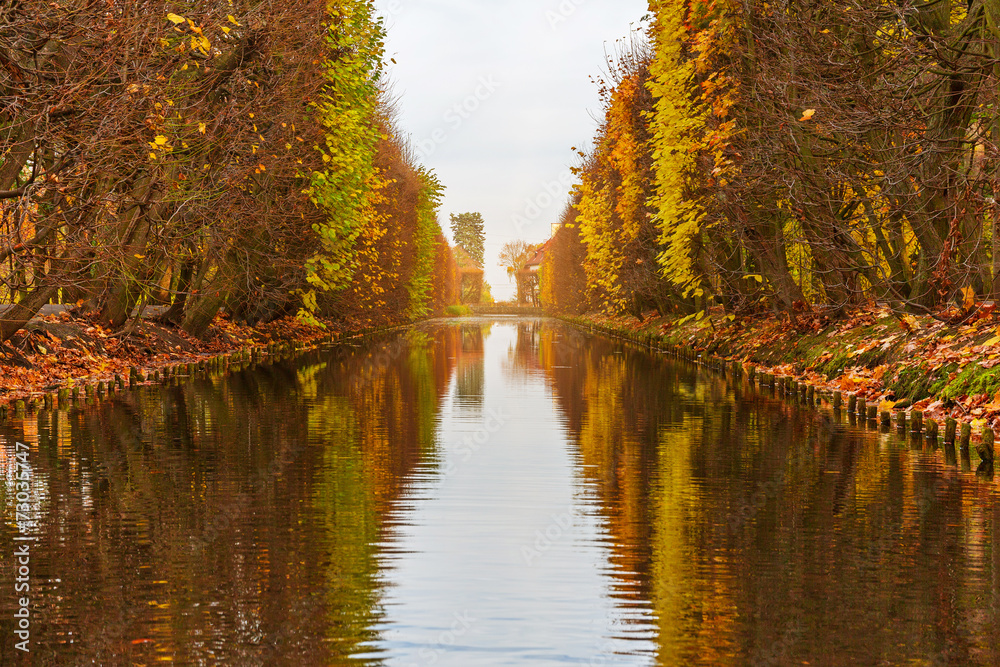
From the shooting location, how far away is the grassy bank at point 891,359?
45.5 ft

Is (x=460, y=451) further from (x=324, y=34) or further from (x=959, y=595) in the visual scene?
(x=324, y=34)

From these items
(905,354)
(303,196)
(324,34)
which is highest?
(324,34)

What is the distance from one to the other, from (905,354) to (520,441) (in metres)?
7.68

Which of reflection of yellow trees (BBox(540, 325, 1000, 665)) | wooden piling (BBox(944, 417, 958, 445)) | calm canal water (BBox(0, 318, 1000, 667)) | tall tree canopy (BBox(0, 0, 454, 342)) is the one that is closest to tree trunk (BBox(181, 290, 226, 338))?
tall tree canopy (BBox(0, 0, 454, 342))

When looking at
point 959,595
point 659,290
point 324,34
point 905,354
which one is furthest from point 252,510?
point 659,290

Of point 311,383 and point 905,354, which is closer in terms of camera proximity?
point 905,354

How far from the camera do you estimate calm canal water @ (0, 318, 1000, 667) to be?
5262 mm

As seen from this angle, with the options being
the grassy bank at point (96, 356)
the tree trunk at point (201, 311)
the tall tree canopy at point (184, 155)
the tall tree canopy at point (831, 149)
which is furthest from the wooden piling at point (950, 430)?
the tree trunk at point (201, 311)

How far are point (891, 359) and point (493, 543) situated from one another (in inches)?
489

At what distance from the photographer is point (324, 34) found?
92.6 feet

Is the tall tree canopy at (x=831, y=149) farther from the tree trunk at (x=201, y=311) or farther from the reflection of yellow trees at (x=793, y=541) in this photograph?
the tree trunk at (x=201, y=311)

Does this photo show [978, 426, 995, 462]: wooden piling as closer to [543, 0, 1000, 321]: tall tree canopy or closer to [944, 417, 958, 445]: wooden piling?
[944, 417, 958, 445]: wooden piling

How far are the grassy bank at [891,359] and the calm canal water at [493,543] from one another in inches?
50.6

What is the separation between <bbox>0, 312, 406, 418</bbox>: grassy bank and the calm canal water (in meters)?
2.53
